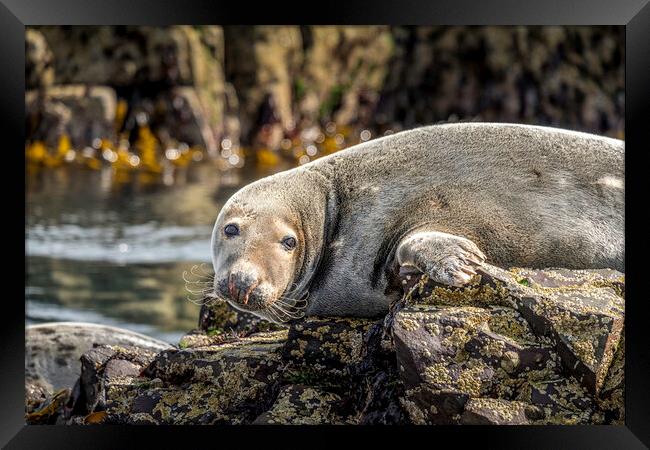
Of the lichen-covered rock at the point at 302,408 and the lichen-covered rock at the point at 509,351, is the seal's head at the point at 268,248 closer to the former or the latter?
the lichen-covered rock at the point at 302,408

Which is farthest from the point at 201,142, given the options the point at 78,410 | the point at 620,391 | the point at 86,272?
the point at 620,391

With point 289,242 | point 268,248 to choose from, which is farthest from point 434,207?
point 268,248

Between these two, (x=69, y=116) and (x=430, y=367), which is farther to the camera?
(x=69, y=116)

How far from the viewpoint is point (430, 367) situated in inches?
253

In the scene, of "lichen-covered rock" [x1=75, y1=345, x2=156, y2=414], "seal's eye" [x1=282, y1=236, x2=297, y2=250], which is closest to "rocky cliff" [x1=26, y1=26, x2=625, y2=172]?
"lichen-covered rock" [x1=75, y1=345, x2=156, y2=414]

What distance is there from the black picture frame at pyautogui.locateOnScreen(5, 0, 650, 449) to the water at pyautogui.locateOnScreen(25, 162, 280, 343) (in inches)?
349

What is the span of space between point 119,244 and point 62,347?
10.9 meters

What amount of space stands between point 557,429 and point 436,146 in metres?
2.57

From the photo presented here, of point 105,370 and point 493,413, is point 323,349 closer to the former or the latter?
point 493,413

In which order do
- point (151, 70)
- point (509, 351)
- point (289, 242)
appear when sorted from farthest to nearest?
point (151, 70)
point (289, 242)
point (509, 351)

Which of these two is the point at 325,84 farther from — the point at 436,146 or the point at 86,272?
the point at 436,146

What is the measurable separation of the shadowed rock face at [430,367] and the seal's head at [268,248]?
358mm

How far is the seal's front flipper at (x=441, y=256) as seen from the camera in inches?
271

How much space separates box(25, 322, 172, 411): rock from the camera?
1126cm
